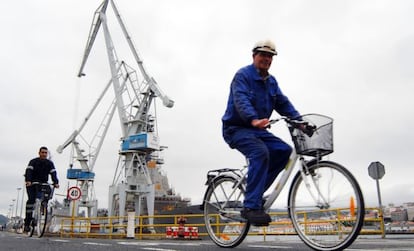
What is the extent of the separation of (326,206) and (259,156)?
1.90ft

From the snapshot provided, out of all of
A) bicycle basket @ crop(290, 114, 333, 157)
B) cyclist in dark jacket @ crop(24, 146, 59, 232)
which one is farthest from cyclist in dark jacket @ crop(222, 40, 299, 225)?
cyclist in dark jacket @ crop(24, 146, 59, 232)

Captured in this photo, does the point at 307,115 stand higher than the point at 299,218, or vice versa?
the point at 307,115

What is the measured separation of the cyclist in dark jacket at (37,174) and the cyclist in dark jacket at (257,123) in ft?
13.8

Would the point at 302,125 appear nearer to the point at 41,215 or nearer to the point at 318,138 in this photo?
the point at 318,138

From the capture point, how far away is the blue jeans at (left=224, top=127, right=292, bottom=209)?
2934mm

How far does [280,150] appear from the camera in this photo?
303 centimetres

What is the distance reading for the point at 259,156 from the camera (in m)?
2.93

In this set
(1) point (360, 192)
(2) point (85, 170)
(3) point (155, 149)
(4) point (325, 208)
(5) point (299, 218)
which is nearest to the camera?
(1) point (360, 192)

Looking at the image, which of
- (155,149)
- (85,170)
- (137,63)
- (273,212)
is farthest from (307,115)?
(85,170)

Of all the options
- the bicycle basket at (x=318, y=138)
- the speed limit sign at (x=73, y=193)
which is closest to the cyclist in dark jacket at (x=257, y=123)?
the bicycle basket at (x=318, y=138)

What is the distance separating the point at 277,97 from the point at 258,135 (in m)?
0.41

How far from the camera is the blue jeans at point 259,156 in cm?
293

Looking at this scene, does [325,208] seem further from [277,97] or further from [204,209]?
[204,209]

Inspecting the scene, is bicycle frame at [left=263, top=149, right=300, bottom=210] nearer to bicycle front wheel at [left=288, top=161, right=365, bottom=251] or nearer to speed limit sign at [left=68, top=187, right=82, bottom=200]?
bicycle front wheel at [left=288, top=161, right=365, bottom=251]
